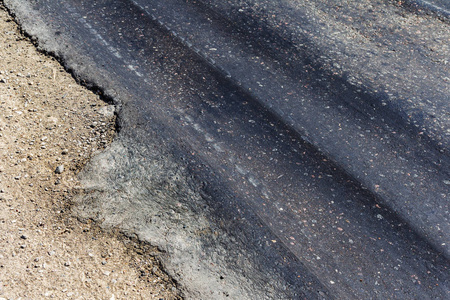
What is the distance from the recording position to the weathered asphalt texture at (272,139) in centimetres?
363

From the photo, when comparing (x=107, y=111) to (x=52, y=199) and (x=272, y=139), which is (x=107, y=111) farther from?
(x=272, y=139)

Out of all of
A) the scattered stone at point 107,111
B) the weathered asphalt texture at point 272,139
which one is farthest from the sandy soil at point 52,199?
the weathered asphalt texture at point 272,139

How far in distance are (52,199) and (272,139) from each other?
8.11ft

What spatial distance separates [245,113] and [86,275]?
2.65 m

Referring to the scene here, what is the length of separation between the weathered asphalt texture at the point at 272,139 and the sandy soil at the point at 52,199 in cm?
19

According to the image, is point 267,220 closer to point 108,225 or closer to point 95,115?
point 108,225

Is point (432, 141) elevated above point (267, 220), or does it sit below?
above

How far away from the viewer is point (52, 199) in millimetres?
3854

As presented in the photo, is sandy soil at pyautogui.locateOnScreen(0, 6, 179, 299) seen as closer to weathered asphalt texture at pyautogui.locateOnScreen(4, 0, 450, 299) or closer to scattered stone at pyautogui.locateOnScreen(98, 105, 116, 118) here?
scattered stone at pyautogui.locateOnScreen(98, 105, 116, 118)

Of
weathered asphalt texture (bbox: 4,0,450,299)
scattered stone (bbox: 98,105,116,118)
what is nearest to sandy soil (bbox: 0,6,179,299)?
scattered stone (bbox: 98,105,116,118)

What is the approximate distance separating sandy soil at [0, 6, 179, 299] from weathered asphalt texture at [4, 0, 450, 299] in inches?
7.3

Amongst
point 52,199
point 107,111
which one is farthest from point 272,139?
point 52,199

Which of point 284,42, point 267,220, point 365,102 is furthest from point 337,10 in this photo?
point 267,220

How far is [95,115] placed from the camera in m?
4.70
